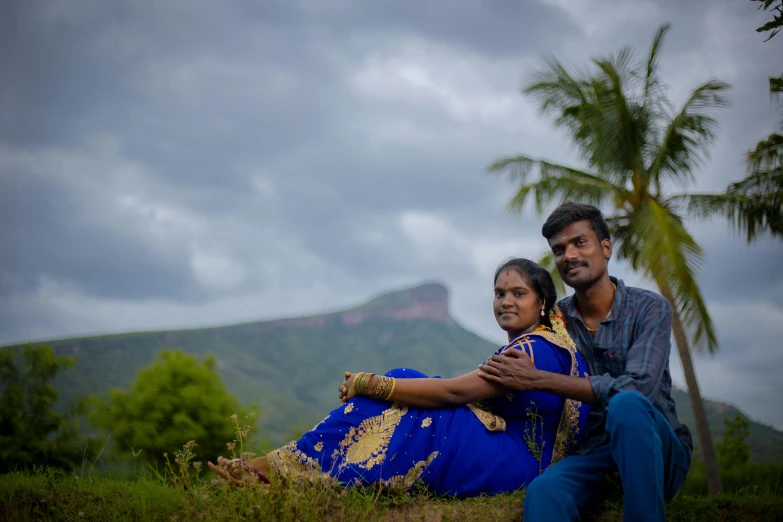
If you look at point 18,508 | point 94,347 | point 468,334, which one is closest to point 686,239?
point 18,508

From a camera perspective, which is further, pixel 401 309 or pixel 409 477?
pixel 401 309

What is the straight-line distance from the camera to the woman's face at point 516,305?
4109 millimetres

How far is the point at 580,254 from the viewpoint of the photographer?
4250 mm

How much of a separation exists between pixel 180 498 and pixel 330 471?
99 cm

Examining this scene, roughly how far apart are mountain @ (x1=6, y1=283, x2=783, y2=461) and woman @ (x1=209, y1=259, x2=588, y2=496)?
6677 cm

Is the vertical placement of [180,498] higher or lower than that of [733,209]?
lower

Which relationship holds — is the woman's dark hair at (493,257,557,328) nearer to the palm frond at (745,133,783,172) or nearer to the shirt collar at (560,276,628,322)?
the shirt collar at (560,276,628,322)

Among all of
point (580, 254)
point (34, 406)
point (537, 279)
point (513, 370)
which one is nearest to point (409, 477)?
point (513, 370)

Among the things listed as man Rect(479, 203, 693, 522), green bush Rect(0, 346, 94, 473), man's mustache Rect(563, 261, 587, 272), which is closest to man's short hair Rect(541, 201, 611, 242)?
man Rect(479, 203, 693, 522)

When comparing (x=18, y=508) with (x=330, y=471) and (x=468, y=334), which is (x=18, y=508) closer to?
(x=330, y=471)

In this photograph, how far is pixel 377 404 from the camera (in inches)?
155

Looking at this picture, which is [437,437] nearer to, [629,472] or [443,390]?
[443,390]

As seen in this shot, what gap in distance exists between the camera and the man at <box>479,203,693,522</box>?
311 cm

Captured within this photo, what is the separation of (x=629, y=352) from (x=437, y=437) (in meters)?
1.25
